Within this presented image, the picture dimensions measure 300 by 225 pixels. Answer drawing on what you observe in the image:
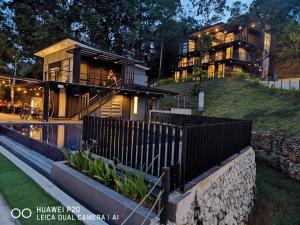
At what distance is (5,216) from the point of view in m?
3.81

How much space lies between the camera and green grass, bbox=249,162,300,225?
27.8ft

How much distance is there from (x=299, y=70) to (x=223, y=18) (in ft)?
50.8

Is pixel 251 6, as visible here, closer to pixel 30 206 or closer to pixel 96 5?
pixel 96 5

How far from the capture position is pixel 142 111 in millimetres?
23656

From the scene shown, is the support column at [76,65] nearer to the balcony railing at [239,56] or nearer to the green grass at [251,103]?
the green grass at [251,103]

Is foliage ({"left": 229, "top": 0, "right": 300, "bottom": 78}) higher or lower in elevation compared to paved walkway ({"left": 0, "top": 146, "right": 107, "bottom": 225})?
higher

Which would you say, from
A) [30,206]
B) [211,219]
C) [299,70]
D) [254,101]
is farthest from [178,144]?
[299,70]

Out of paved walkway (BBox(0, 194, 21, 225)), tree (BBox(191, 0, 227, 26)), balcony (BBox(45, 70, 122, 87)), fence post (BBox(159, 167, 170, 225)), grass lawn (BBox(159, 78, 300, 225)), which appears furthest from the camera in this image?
tree (BBox(191, 0, 227, 26))

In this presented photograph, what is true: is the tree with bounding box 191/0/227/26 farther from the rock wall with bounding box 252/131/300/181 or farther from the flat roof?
the rock wall with bounding box 252/131/300/181

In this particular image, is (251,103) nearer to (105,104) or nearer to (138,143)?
(105,104)

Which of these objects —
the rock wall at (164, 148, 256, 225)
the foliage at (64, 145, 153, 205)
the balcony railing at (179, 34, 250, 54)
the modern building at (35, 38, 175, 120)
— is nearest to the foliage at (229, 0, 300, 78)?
the balcony railing at (179, 34, 250, 54)

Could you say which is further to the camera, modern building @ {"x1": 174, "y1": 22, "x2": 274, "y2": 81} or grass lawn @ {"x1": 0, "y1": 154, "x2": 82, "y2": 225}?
modern building @ {"x1": 174, "y1": 22, "x2": 274, "y2": 81}

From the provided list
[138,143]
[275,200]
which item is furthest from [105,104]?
[138,143]

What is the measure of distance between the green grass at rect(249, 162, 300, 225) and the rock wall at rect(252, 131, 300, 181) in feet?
1.63
